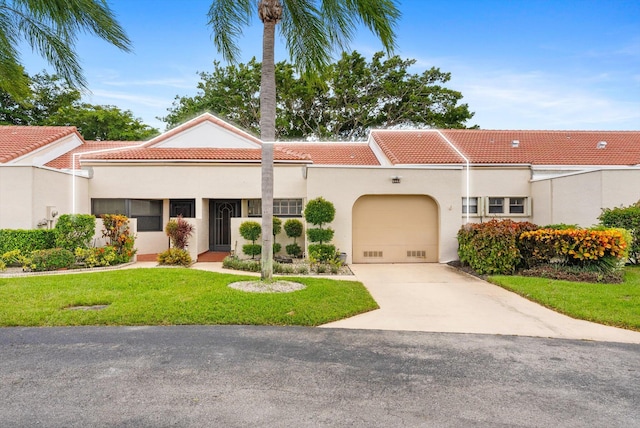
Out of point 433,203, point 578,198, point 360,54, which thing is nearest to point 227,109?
point 360,54

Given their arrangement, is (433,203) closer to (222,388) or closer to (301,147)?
(301,147)

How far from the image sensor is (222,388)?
395 centimetres

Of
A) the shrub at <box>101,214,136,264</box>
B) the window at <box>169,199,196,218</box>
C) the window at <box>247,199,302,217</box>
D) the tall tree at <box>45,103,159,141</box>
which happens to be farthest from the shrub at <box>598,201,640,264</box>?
the tall tree at <box>45,103,159,141</box>

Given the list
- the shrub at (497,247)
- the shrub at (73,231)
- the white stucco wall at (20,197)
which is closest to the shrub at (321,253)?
the shrub at (497,247)

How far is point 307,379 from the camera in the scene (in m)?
4.19

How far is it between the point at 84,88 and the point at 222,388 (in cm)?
336

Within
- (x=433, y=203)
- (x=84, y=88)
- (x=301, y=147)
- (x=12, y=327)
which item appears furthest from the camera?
(x=301, y=147)

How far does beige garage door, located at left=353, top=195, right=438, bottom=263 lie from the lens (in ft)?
47.9

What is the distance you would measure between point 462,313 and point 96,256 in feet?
35.9

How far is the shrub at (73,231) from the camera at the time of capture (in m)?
11.9

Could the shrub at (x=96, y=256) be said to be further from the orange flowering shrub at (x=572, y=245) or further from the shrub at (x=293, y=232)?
the orange flowering shrub at (x=572, y=245)

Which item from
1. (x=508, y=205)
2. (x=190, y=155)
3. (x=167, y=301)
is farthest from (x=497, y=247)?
(x=190, y=155)

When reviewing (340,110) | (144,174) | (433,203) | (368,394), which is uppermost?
(340,110)

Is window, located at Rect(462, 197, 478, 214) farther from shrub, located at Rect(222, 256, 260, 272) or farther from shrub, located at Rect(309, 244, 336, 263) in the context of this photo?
shrub, located at Rect(222, 256, 260, 272)
